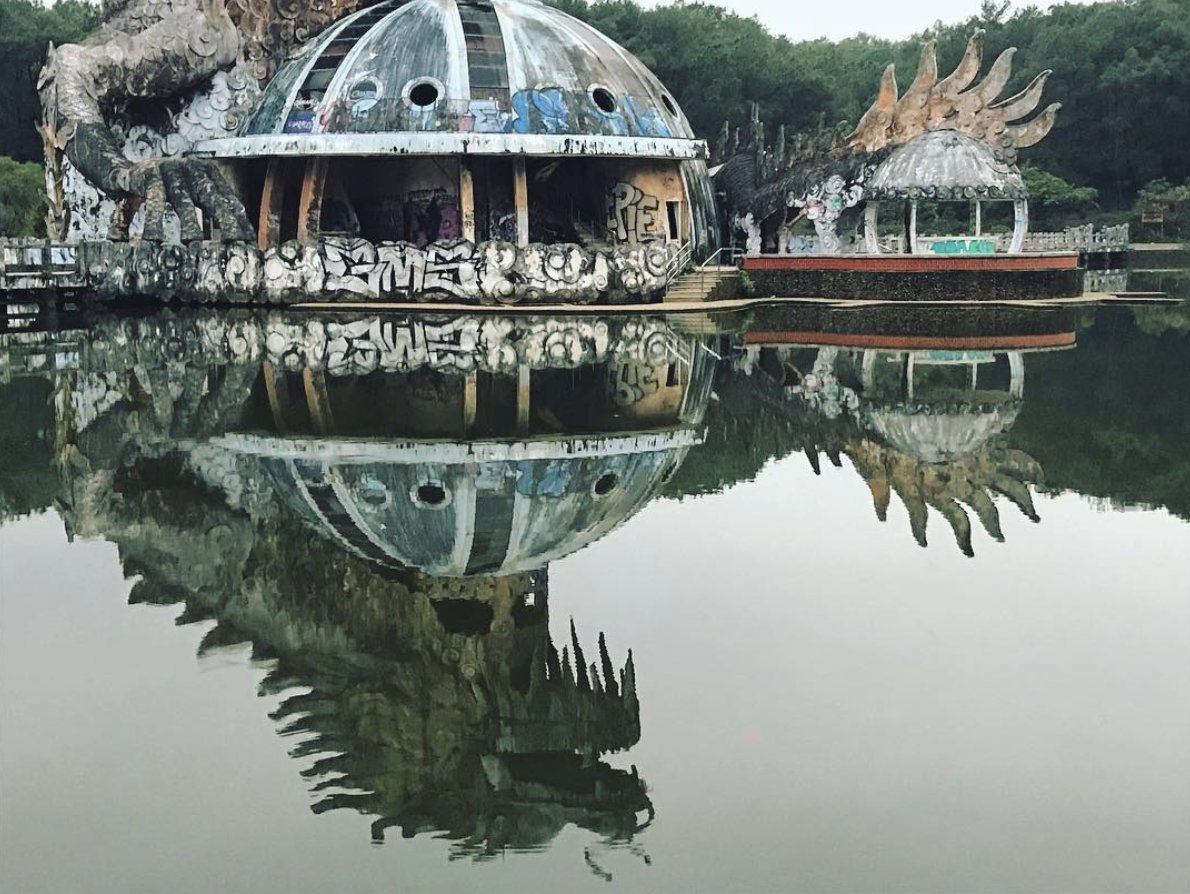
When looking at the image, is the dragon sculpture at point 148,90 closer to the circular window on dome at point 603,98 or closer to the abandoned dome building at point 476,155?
the abandoned dome building at point 476,155

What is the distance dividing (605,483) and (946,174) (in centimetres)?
3234

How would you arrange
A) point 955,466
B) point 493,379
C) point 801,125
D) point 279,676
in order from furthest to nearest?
point 801,125 → point 493,379 → point 955,466 → point 279,676

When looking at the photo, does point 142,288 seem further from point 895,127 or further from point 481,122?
point 895,127

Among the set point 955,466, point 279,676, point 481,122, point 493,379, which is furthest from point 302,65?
point 279,676

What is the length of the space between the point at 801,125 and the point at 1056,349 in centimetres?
5377

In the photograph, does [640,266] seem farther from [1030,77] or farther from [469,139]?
[1030,77]

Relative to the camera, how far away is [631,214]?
1977 inches

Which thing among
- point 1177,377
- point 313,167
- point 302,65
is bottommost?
point 1177,377

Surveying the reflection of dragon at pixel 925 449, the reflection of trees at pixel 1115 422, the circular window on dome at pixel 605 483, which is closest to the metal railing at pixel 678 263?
the reflection of trees at pixel 1115 422

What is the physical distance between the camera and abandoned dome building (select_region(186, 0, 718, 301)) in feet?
139

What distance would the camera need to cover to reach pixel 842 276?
148 feet

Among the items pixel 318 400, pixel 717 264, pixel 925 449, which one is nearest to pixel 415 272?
pixel 717 264

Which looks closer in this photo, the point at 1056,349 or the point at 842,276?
the point at 1056,349

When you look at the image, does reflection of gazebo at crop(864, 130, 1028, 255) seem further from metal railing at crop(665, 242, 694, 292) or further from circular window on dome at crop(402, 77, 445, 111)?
circular window on dome at crop(402, 77, 445, 111)
